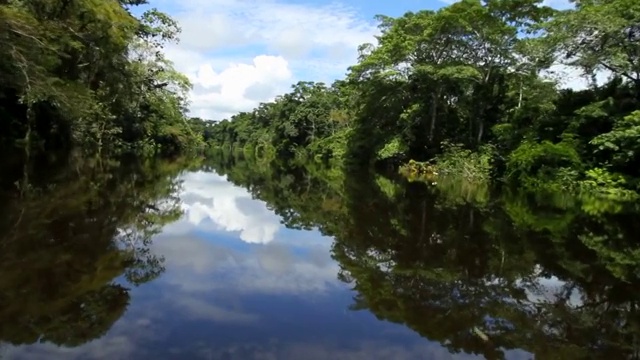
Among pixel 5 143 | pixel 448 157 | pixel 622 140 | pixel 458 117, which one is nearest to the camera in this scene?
pixel 622 140

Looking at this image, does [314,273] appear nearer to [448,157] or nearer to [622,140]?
[622,140]

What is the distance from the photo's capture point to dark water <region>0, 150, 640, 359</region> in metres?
3.98

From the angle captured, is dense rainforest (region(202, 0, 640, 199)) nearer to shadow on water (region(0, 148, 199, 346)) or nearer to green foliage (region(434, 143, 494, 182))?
green foliage (region(434, 143, 494, 182))

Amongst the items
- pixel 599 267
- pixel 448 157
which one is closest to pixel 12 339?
pixel 599 267

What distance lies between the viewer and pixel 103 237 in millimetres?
7125

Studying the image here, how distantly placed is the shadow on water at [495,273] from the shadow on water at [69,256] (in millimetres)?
2381

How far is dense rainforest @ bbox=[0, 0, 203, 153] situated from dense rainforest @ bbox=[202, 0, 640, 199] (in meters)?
12.8

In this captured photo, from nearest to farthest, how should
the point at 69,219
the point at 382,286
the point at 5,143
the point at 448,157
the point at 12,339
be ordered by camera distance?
the point at 12,339
the point at 382,286
the point at 69,219
the point at 5,143
the point at 448,157

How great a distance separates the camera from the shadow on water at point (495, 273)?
441 centimetres

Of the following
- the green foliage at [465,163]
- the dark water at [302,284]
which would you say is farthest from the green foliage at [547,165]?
the dark water at [302,284]

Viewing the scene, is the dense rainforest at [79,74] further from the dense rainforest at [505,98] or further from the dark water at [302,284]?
the dense rainforest at [505,98]

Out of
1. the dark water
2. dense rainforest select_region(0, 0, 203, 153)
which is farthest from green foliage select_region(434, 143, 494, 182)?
dense rainforest select_region(0, 0, 203, 153)

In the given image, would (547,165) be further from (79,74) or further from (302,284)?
(79,74)

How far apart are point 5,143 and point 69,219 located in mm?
18758
